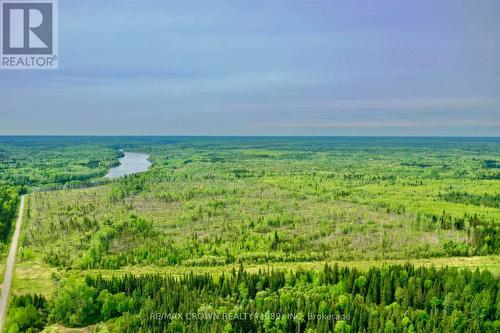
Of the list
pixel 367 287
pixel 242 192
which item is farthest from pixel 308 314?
pixel 242 192

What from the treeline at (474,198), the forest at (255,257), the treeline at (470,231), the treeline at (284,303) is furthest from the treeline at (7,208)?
the treeline at (474,198)

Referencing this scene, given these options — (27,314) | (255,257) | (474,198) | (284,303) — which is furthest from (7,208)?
(474,198)

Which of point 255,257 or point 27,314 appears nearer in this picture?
point 27,314

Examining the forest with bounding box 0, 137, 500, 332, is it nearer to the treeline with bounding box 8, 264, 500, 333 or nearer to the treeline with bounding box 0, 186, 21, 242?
the treeline with bounding box 8, 264, 500, 333

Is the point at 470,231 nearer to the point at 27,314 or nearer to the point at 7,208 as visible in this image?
the point at 27,314

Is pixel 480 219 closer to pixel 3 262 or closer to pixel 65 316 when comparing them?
pixel 65 316

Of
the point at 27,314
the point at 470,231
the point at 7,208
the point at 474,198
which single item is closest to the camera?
the point at 27,314
